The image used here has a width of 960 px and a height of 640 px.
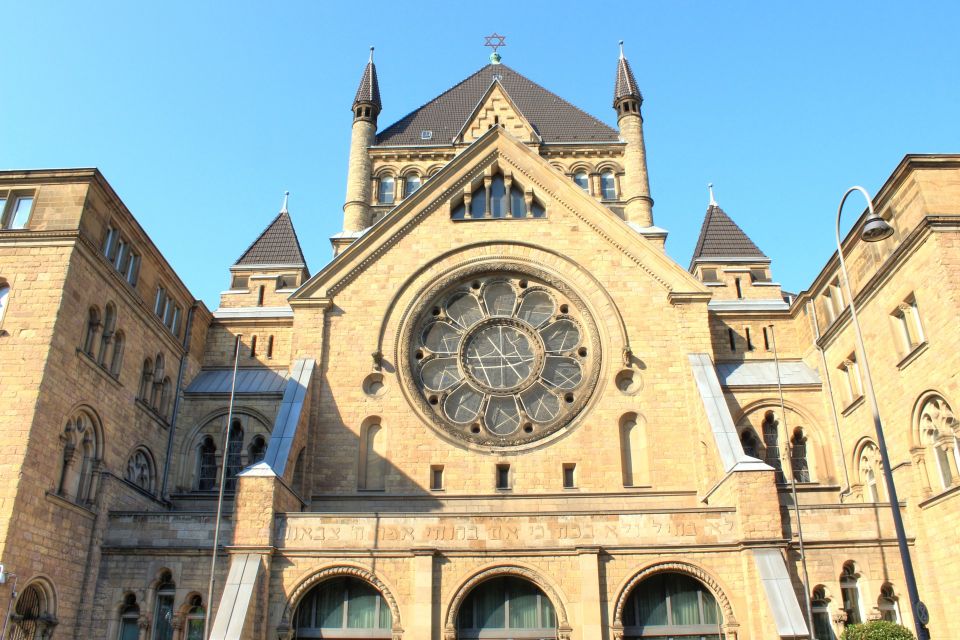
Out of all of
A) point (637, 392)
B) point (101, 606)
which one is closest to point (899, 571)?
point (637, 392)

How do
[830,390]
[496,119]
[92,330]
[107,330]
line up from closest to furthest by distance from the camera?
[92,330], [107,330], [830,390], [496,119]

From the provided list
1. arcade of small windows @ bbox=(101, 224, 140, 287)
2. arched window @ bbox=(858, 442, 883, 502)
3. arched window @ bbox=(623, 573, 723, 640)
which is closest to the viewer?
arched window @ bbox=(623, 573, 723, 640)

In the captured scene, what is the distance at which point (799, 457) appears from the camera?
2759 cm

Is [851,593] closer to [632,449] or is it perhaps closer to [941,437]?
[941,437]

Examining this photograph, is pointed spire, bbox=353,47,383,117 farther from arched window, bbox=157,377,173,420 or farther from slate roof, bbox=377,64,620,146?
arched window, bbox=157,377,173,420

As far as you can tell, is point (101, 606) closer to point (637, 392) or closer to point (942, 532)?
point (637, 392)

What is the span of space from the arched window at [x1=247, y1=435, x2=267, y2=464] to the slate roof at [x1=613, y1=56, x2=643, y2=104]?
83.5ft

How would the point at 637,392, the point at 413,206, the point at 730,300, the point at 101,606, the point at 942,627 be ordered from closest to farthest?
the point at 942,627 < the point at 101,606 < the point at 637,392 < the point at 413,206 < the point at 730,300

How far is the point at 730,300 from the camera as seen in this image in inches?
1522

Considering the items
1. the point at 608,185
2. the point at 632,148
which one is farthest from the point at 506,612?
the point at 632,148

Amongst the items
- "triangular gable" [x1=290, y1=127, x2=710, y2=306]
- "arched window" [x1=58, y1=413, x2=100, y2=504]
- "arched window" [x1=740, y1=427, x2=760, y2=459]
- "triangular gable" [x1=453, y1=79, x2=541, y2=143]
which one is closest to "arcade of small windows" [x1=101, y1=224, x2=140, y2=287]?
"arched window" [x1=58, y1=413, x2=100, y2=504]

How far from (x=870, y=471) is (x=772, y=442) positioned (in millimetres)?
3474

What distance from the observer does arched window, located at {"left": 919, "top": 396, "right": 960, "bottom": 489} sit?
20344 millimetres

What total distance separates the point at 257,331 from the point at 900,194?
2187 centimetres
